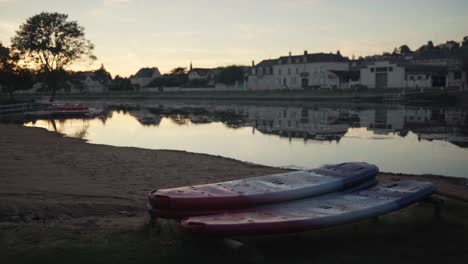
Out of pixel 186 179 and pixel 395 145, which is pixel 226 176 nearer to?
pixel 186 179

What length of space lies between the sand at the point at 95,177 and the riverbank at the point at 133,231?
21 millimetres

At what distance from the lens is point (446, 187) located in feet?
33.4

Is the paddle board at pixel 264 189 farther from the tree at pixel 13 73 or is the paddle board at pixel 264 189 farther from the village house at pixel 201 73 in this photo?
the village house at pixel 201 73

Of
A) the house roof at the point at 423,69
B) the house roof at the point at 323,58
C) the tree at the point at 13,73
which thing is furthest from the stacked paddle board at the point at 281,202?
the house roof at the point at 323,58

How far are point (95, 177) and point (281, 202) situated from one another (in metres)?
5.64

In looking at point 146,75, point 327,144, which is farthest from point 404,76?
point 146,75

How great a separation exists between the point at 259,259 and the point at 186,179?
5610mm

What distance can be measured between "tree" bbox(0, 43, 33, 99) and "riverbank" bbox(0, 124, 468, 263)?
1828 inches

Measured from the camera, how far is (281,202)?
6469mm

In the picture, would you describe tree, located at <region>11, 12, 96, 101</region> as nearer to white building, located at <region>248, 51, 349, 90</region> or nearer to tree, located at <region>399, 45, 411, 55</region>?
white building, located at <region>248, 51, 349, 90</region>

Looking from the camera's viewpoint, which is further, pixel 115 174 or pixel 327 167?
pixel 115 174

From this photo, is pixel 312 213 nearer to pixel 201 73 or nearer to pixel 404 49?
pixel 201 73

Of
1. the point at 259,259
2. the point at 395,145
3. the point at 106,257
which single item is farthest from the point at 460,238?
the point at 395,145

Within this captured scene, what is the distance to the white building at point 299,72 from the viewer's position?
94438mm
